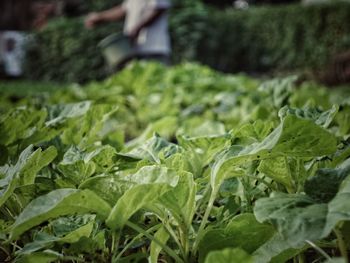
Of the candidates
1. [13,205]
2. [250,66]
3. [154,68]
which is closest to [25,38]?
[250,66]

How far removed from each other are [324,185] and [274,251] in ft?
0.37

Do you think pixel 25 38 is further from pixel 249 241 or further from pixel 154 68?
pixel 249 241

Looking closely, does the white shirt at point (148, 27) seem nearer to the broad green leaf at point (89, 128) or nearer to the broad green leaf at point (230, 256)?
the broad green leaf at point (89, 128)

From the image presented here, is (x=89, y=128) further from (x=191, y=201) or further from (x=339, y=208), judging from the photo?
(x=339, y=208)

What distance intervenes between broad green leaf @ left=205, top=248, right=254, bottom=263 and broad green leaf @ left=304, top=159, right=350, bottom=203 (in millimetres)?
152

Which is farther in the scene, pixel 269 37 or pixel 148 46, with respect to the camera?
pixel 269 37

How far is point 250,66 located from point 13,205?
480 inches

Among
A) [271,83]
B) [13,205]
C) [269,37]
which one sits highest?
[13,205]

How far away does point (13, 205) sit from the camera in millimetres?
898

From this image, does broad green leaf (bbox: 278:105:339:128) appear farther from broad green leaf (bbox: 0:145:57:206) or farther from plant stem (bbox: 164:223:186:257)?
broad green leaf (bbox: 0:145:57:206)

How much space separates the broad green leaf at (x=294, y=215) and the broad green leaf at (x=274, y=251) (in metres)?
0.06

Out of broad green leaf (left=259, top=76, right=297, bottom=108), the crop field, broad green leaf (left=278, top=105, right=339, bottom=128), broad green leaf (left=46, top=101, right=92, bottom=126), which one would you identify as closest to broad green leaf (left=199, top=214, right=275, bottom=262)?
the crop field

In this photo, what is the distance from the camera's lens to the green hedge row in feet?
33.4

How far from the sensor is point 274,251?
67cm
